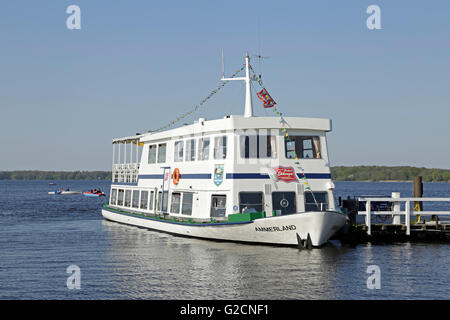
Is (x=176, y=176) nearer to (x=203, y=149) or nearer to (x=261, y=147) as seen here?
(x=203, y=149)

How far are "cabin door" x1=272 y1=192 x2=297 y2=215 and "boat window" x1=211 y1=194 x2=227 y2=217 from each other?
93.0 inches

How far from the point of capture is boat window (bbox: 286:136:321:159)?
1008 inches

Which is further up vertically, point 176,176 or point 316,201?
point 176,176

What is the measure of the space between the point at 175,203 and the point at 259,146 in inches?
270

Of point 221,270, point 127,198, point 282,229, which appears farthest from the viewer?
point 127,198

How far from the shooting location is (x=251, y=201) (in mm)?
25031

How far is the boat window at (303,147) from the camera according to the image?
25594 mm

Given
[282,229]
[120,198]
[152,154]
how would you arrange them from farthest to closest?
[120,198] → [152,154] → [282,229]

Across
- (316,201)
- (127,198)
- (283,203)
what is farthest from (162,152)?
(316,201)

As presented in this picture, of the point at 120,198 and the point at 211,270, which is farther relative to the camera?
the point at 120,198

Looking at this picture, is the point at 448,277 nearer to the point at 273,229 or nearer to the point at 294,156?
the point at 273,229

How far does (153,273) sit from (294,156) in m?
9.43

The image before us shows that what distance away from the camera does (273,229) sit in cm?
2338

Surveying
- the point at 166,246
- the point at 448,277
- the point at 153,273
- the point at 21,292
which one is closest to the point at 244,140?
the point at 166,246
